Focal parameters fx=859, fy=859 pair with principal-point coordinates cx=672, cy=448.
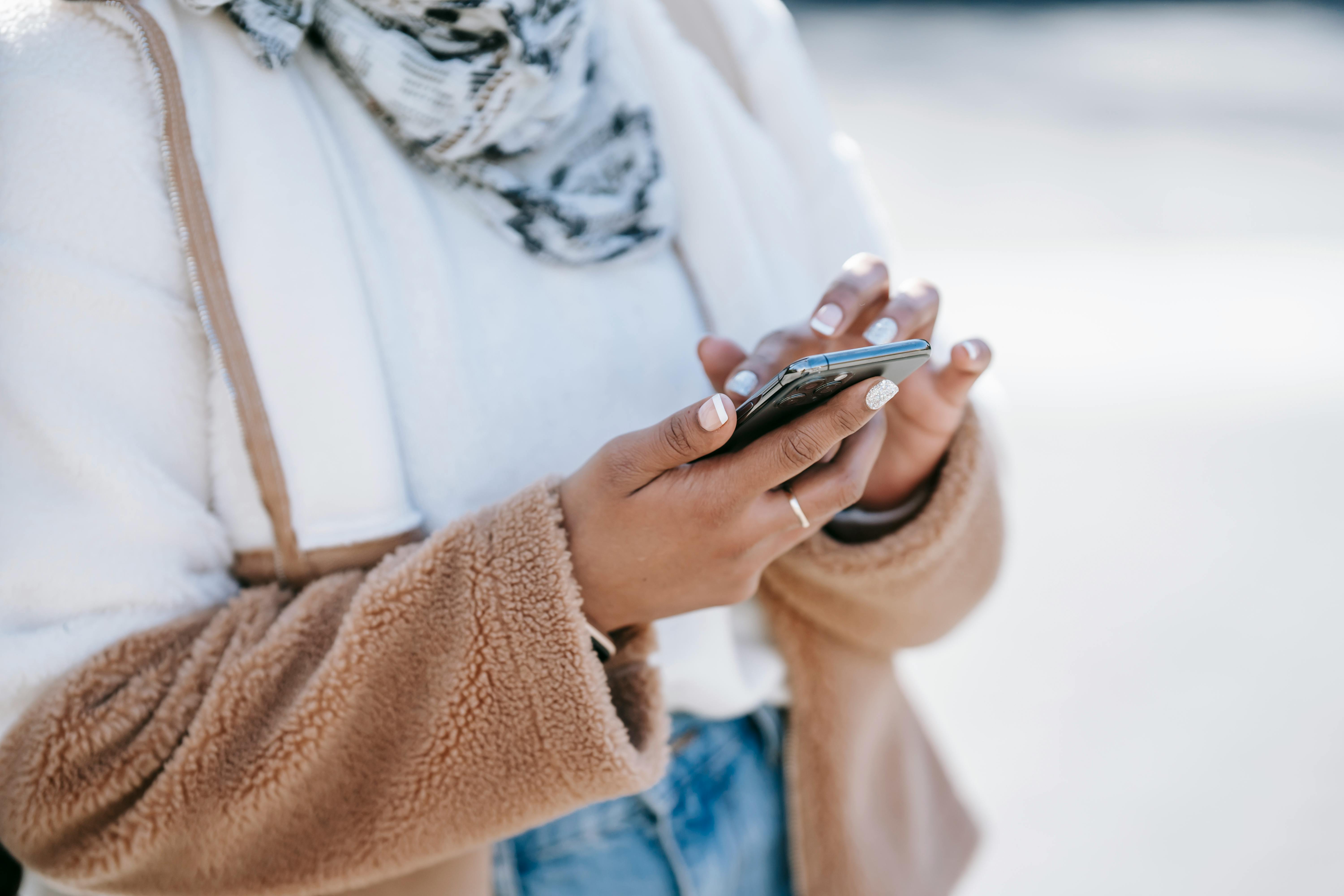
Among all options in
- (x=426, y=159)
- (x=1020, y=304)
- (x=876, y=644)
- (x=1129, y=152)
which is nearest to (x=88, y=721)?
(x=426, y=159)

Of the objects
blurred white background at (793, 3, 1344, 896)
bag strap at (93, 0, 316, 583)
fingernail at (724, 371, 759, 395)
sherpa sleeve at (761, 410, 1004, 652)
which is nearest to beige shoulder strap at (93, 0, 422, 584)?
bag strap at (93, 0, 316, 583)

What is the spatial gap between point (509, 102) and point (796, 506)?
424mm

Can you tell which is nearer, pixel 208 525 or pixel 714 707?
pixel 208 525

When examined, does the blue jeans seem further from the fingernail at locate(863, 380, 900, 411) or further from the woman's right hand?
the fingernail at locate(863, 380, 900, 411)

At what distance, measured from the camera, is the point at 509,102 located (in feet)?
2.42

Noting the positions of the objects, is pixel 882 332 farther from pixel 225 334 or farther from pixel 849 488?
pixel 225 334

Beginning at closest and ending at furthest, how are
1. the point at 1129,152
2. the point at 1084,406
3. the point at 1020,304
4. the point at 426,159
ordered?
the point at 426,159, the point at 1084,406, the point at 1020,304, the point at 1129,152

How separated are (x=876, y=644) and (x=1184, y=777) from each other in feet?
3.66

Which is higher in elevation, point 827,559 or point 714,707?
point 827,559

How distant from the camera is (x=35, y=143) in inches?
23.4

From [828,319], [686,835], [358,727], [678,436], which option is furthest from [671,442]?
[686,835]

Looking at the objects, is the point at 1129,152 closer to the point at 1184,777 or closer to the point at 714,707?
the point at 1184,777

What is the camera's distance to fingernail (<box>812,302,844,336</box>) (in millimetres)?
719

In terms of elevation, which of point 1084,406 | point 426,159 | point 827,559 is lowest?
point 1084,406
